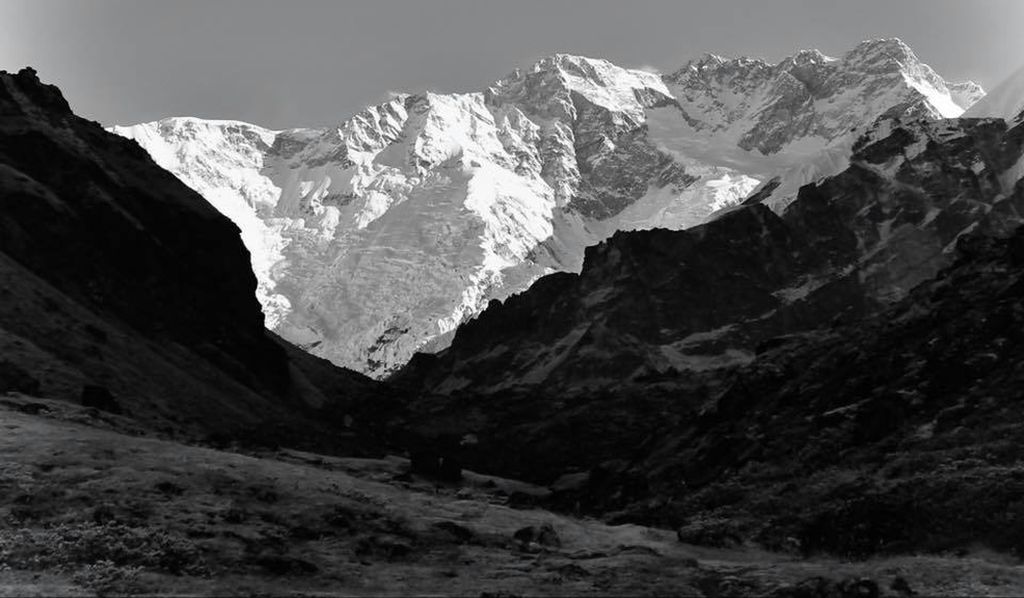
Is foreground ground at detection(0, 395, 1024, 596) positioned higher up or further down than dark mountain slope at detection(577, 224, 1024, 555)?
further down

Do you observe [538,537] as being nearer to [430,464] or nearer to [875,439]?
[875,439]

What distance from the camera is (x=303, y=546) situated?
1565 inches

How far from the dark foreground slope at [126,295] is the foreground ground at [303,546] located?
29.4 metres

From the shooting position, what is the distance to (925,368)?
62500mm

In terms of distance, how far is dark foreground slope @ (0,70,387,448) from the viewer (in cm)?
8756

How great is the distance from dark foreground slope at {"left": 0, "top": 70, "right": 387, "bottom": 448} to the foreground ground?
2943cm

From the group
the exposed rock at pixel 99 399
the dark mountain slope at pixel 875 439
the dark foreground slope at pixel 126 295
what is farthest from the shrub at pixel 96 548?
the exposed rock at pixel 99 399

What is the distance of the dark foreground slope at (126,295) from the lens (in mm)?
87562

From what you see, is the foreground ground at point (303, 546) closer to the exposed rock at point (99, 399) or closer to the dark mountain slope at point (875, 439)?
the dark mountain slope at point (875, 439)

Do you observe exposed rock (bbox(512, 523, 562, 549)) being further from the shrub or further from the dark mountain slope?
the shrub

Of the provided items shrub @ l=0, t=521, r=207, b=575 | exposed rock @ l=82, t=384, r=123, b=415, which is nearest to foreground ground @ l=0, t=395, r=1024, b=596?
shrub @ l=0, t=521, r=207, b=575

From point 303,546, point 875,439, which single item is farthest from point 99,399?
point 875,439

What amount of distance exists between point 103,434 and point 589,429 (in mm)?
93281

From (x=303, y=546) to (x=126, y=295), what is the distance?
285 ft
